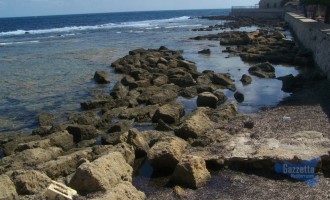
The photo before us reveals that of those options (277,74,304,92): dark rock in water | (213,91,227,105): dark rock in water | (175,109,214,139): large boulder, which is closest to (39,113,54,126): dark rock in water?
(175,109,214,139): large boulder

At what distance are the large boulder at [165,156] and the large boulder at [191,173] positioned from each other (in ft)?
1.83

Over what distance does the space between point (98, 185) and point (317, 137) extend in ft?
19.4

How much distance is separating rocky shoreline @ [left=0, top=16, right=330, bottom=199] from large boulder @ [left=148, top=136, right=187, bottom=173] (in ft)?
0.08

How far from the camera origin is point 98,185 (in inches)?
327

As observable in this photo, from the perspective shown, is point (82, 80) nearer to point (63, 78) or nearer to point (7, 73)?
point (63, 78)

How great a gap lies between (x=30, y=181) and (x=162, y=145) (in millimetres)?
3236

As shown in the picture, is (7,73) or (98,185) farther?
(7,73)

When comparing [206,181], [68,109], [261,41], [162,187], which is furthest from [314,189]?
[261,41]

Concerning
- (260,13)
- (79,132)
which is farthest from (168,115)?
(260,13)

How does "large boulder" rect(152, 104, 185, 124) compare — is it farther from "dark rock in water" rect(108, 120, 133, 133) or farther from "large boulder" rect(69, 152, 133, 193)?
"large boulder" rect(69, 152, 133, 193)

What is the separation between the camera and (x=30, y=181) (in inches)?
349

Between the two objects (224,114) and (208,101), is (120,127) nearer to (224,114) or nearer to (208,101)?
(224,114)

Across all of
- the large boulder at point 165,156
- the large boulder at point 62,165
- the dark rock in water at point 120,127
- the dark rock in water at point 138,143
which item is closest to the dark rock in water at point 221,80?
the dark rock in water at point 120,127

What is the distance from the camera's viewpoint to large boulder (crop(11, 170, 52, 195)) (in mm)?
8758
